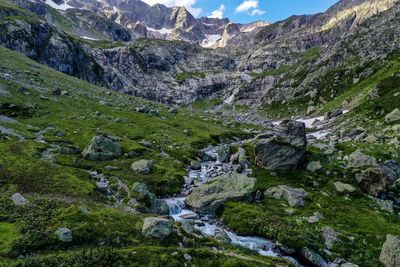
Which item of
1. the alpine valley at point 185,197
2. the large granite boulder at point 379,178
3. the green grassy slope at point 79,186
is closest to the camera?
the green grassy slope at point 79,186

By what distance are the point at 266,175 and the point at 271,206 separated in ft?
38.8

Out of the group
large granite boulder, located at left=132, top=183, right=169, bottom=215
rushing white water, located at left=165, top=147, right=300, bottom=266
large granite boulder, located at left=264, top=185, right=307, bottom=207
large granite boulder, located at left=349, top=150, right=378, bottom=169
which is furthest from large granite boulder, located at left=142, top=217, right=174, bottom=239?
large granite boulder, located at left=349, top=150, right=378, bottom=169

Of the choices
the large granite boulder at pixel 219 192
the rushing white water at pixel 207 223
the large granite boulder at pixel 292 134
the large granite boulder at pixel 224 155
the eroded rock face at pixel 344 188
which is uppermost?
the large granite boulder at pixel 292 134

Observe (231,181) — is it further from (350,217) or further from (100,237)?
(100,237)

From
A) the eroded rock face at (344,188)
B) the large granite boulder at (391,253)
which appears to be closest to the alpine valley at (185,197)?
the large granite boulder at (391,253)

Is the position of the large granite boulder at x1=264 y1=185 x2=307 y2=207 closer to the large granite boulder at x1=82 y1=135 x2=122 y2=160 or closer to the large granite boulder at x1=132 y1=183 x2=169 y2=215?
the large granite boulder at x1=132 y1=183 x2=169 y2=215

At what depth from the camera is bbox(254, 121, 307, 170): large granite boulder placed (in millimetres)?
60594

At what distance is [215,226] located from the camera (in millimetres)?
42812

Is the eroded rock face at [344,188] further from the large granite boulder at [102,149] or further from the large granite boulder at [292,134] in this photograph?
the large granite boulder at [102,149]

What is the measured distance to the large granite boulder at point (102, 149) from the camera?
63.0m

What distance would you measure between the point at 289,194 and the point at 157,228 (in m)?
22.1

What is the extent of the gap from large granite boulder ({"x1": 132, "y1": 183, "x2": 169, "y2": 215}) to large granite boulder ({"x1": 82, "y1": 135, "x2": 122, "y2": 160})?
18.2 meters

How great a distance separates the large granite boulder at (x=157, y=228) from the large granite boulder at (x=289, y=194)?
19.5 m

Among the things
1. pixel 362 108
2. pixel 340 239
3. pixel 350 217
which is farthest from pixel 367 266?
pixel 362 108
